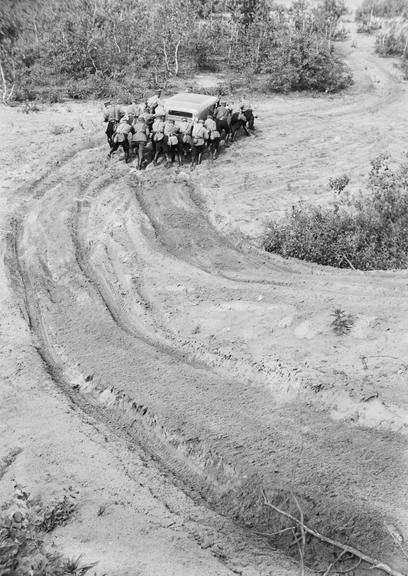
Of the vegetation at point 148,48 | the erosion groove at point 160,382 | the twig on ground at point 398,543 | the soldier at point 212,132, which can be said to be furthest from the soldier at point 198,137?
the twig on ground at point 398,543

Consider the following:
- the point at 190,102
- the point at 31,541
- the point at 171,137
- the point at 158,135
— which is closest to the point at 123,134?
the point at 158,135

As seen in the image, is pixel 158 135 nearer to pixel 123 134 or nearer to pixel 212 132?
pixel 123 134

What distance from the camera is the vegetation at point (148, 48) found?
20609mm

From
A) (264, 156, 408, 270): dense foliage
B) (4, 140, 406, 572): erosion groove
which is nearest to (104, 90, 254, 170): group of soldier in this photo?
(4, 140, 406, 572): erosion groove

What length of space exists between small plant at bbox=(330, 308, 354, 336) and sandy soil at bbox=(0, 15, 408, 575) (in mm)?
109

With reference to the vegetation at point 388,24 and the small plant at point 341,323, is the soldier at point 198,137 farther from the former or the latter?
the vegetation at point 388,24

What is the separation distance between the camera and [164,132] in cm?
1460

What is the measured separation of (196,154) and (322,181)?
3.33 meters

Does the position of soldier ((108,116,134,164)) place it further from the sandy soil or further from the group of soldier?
the sandy soil

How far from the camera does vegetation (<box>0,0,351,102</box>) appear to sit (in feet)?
67.6

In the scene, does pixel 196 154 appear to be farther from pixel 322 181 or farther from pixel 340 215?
pixel 340 215

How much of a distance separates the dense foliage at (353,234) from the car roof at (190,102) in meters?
5.11

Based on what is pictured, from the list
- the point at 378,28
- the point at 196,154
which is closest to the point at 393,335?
the point at 196,154

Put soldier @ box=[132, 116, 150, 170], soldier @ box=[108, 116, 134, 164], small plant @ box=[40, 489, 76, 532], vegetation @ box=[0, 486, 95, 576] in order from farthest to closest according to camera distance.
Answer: soldier @ box=[108, 116, 134, 164], soldier @ box=[132, 116, 150, 170], small plant @ box=[40, 489, 76, 532], vegetation @ box=[0, 486, 95, 576]
